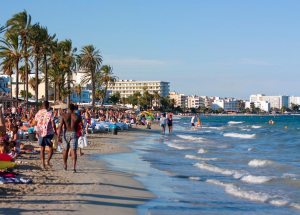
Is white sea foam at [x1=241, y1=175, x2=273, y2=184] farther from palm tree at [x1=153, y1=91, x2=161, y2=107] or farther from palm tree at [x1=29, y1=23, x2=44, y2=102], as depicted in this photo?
palm tree at [x1=153, y1=91, x2=161, y2=107]

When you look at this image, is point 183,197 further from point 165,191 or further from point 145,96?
point 145,96

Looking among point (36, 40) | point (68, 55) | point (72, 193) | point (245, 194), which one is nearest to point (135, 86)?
point (68, 55)

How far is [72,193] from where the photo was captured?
6.89m

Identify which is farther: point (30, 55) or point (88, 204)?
point (30, 55)

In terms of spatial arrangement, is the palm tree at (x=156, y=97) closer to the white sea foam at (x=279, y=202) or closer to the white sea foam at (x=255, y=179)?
the white sea foam at (x=255, y=179)

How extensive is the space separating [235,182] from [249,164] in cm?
396

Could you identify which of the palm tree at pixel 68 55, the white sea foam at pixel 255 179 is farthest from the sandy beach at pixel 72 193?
the palm tree at pixel 68 55

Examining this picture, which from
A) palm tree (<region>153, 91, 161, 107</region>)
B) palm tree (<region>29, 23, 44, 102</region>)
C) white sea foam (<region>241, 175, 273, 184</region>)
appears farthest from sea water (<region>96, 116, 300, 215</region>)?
palm tree (<region>153, 91, 161, 107</region>)

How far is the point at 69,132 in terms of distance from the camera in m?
9.03

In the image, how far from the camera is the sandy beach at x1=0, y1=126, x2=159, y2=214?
5879mm

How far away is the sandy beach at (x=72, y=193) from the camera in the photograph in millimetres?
5879

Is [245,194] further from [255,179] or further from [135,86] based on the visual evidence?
[135,86]

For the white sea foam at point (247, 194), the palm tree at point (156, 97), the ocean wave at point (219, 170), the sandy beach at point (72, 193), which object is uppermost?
the palm tree at point (156, 97)

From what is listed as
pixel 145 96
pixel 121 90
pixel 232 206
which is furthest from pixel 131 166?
pixel 121 90
